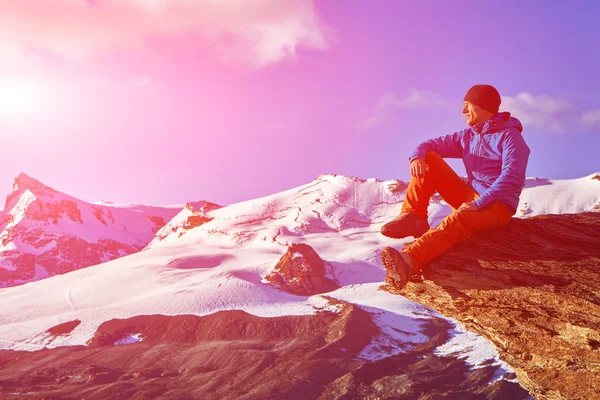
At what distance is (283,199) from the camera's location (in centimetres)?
11619

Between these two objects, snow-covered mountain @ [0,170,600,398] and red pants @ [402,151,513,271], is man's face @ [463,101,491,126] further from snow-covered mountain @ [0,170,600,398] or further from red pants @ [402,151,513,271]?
snow-covered mountain @ [0,170,600,398]

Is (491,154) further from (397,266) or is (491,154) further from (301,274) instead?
(301,274)

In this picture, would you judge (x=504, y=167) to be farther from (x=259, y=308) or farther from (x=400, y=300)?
(x=400, y=300)

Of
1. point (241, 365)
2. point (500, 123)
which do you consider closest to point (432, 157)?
point (500, 123)

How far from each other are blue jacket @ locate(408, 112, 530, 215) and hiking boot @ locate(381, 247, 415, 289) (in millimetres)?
1377

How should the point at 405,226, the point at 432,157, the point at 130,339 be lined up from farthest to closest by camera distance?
the point at 130,339
the point at 432,157
the point at 405,226

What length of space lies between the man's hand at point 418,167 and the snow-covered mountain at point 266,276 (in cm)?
6231

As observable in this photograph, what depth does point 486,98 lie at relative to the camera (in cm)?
725

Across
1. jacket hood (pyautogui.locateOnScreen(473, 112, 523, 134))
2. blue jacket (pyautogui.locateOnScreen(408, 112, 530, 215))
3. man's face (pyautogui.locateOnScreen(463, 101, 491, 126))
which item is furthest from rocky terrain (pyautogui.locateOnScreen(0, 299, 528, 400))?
jacket hood (pyautogui.locateOnScreen(473, 112, 523, 134))

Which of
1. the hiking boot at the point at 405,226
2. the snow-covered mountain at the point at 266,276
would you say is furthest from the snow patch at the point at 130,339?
the hiking boot at the point at 405,226

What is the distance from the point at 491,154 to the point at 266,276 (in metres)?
78.2

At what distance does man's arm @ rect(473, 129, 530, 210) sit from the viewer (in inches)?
267

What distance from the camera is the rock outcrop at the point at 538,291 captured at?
6.76 metres

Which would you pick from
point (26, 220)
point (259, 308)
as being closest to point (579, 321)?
point (259, 308)
